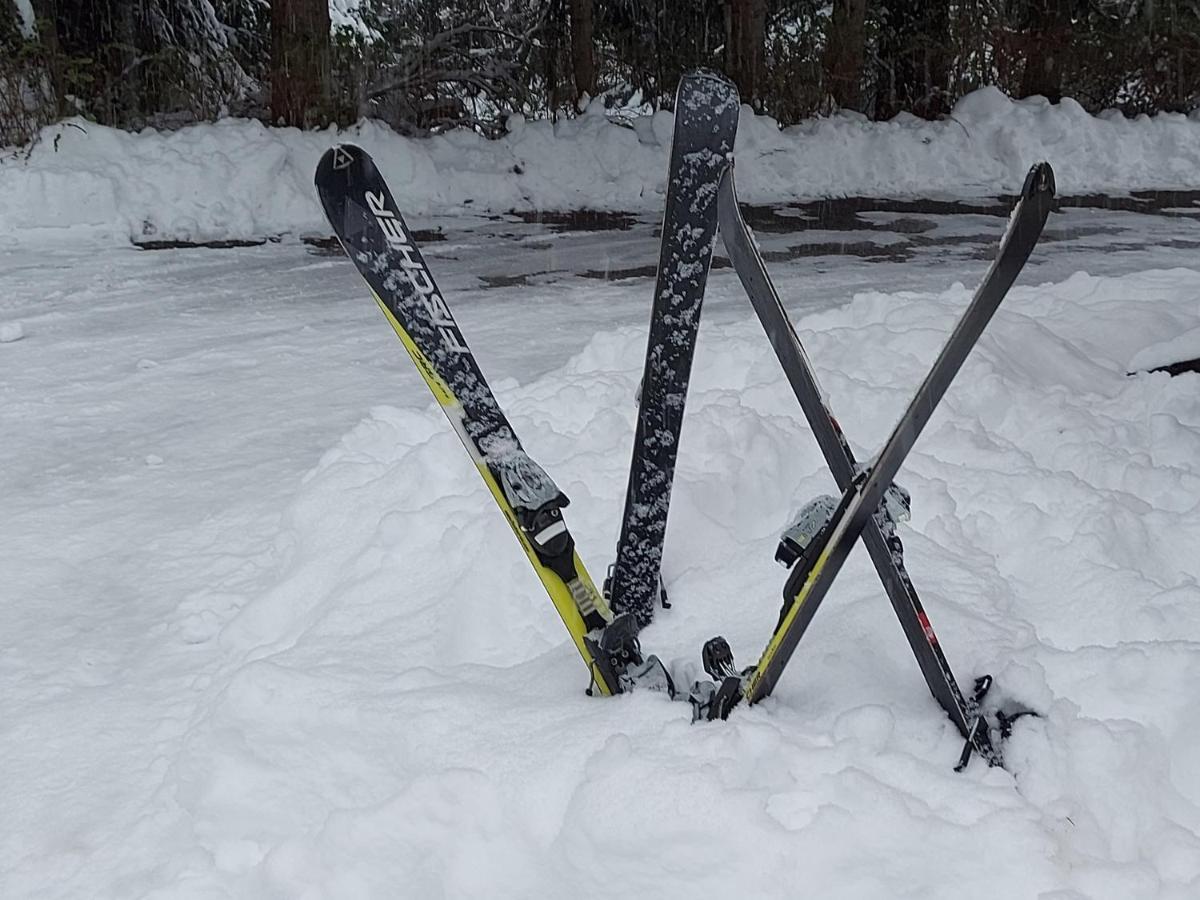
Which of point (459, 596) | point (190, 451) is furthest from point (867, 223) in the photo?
point (459, 596)

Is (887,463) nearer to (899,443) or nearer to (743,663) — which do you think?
(899,443)

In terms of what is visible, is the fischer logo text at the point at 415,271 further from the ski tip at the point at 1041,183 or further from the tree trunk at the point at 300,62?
the tree trunk at the point at 300,62

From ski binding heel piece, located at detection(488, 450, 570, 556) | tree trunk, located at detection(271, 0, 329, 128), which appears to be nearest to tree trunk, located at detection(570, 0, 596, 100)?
tree trunk, located at detection(271, 0, 329, 128)

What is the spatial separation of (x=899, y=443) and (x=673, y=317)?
0.59 m

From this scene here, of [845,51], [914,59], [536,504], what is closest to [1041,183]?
[536,504]

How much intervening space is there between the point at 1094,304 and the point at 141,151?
683 centimetres

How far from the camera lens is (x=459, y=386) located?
2.27 metres

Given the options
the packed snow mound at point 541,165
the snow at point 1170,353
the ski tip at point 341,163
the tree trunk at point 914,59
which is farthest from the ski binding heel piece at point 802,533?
the tree trunk at point 914,59

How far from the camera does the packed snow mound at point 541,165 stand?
800 cm

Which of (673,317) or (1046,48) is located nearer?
(673,317)

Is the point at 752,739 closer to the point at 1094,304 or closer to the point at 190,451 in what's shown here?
the point at 190,451

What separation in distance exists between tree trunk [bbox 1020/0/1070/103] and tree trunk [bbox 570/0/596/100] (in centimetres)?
486

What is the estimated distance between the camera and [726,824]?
5.85 feet

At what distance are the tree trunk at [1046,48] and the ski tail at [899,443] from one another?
1239 centimetres
